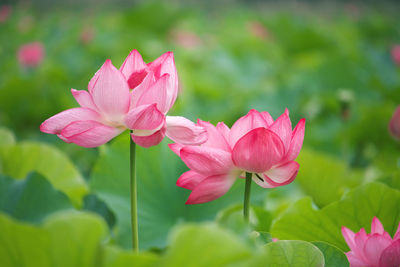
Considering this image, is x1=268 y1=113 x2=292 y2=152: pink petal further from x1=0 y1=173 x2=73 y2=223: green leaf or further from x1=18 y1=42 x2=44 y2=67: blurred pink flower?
x1=18 y1=42 x2=44 y2=67: blurred pink flower

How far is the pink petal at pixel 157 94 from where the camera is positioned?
390 mm

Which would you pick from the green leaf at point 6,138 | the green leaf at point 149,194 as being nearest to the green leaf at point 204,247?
the green leaf at point 149,194

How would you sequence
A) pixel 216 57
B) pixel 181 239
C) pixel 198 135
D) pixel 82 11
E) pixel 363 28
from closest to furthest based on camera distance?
1. pixel 181 239
2. pixel 198 135
3. pixel 216 57
4. pixel 363 28
5. pixel 82 11

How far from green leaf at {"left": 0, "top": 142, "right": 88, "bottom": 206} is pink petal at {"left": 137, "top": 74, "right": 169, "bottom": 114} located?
0.35 meters

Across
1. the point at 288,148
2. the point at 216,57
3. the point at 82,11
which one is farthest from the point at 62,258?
the point at 82,11

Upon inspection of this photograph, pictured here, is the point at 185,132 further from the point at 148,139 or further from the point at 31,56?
the point at 31,56

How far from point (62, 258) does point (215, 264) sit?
117mm

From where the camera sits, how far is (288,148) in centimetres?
42

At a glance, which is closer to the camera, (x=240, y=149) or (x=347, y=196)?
(x=240, y=149)

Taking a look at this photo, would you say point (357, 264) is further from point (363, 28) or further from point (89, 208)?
point (363, 28)

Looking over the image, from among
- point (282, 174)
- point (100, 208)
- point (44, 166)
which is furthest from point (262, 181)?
point (44, 166)

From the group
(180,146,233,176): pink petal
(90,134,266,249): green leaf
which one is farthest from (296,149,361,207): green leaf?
(180,146,233,176): pink petal

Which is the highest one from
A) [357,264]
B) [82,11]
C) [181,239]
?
[181,239]

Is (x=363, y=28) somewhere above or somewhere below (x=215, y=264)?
below
